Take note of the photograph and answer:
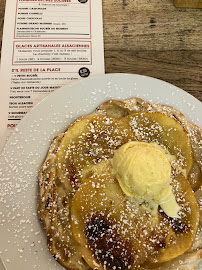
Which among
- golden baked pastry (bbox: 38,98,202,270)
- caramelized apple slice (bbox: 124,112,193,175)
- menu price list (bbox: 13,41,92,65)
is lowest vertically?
golden baked pastry (bbox: 38,98,202,270)

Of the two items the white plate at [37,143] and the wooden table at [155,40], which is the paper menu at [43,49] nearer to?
the wooden table at [155,40]

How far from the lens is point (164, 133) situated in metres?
1.38

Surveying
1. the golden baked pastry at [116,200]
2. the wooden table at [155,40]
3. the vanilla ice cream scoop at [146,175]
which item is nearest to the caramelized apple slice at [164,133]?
the golden baked pastry at [116,200]

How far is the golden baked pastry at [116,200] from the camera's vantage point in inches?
46.7

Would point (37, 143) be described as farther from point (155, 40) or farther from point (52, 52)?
point (155, 40)

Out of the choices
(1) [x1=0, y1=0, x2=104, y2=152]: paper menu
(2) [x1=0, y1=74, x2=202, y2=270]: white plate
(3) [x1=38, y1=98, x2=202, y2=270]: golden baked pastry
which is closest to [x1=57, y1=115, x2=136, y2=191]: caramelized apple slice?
(3) [x1=38, y1=98, x2=202, y2=270]: golden baked pastry

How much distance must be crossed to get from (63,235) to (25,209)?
0.63 feet

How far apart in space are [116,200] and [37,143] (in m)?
0.44

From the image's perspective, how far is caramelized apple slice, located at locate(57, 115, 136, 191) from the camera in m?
1.29

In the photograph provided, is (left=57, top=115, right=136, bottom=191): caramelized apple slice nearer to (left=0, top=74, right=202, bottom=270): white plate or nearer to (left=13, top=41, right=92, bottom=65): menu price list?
(left=0, top=74, right=202, bottom=270): white plate

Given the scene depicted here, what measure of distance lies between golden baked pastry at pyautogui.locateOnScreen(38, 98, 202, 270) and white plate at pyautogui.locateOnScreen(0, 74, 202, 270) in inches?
2.3

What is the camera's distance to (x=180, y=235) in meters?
1.21

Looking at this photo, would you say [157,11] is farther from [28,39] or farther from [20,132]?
[20,132]

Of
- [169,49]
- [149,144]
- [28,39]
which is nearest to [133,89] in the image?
[149,144]
